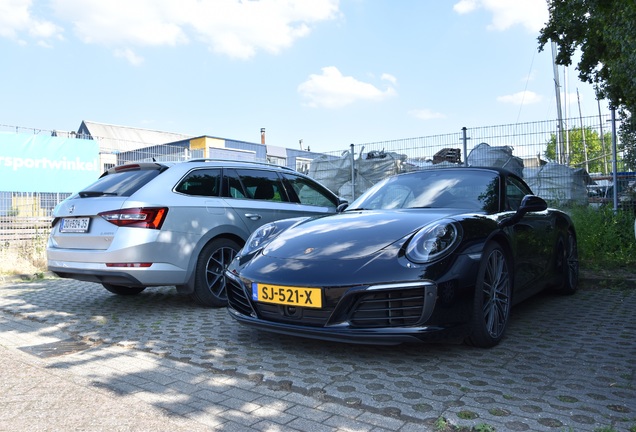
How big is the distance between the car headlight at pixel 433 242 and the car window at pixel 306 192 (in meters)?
3.03

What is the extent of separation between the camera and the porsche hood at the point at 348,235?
11.7 feet

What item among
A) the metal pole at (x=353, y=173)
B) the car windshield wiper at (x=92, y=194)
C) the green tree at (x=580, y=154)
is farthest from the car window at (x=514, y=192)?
the metal pole at (x=353, y=173)

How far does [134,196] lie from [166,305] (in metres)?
1.45

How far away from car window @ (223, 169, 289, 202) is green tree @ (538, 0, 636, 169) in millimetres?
4716

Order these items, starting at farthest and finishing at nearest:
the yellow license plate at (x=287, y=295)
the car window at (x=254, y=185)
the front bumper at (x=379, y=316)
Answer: the car window at (x=254, y=185) < the yellow license plate at (x=287, y=295) < the front bumper at (x=379, y=316)

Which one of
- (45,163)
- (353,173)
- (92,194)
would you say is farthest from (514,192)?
(45,163)

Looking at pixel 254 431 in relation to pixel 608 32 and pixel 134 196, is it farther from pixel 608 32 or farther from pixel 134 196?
pixel 608 32

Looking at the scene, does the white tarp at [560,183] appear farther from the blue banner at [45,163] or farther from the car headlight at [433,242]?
the blue banner at [45,163]

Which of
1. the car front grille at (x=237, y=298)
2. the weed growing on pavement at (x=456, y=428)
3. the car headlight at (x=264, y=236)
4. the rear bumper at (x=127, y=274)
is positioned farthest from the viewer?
the rear bumper at (x=127, y=274)

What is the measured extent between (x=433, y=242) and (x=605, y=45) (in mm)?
11307

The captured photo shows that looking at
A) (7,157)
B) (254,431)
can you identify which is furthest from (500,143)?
(7,157)

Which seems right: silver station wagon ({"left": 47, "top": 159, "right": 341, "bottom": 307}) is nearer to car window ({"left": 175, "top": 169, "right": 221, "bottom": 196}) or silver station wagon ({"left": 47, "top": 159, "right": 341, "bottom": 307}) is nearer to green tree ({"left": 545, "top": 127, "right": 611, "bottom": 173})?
car window ({"left": 175, "top": 169, "right": 221, "bottom": 196})

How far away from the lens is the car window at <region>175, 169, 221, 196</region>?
5352mm

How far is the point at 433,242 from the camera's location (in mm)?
3447
